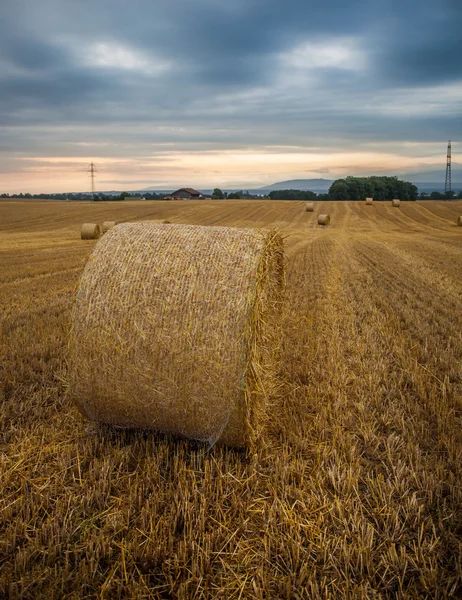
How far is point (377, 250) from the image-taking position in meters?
18.5

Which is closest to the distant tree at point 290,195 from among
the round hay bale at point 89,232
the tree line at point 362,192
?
the tree line at point 362,192

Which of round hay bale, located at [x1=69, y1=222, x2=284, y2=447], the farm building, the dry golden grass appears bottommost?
the dry golden grass

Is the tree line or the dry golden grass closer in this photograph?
the dry golden grass

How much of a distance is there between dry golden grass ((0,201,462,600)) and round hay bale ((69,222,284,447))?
0.30m

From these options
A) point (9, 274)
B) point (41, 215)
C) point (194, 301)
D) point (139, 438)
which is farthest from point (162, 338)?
point (41, 215)

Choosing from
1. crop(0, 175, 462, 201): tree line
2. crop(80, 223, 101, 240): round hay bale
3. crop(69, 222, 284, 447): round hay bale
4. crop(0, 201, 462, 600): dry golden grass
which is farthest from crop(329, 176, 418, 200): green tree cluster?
crop(69, 222, 284, 447): round hay bale

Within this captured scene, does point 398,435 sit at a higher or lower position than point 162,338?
lower

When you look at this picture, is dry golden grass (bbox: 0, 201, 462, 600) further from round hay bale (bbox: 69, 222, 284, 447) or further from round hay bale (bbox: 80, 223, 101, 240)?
round hay bale (bbox: 80, 223, 101, 240)

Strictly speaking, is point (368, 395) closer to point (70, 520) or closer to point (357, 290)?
point (70, 520)

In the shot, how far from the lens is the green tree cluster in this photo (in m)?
69.9

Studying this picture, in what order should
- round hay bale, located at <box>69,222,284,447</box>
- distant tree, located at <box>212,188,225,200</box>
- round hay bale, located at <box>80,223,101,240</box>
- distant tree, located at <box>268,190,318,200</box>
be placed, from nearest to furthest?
1. round hay bale, located at <box>69,222,284,447</box>
2. round hay bale, located at <box>80,223,101,240</box>
3. distant tree, located at <box>268,190,318,200</box>
4. distant tree, located at <box>212,188,225,200</box>

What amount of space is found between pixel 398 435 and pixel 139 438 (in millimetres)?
2289

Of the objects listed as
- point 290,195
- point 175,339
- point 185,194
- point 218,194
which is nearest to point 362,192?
point 290,195

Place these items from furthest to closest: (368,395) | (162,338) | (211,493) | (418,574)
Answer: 1. (368,395)
2. (162,338)
3. (211,493)
4. (418,574)
